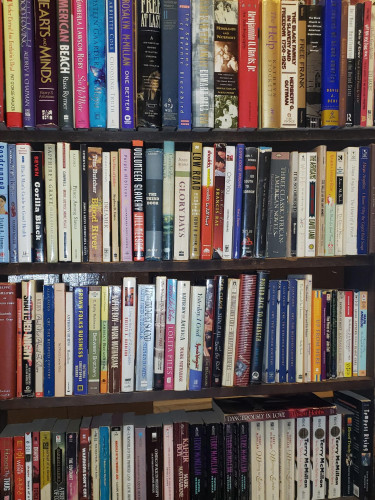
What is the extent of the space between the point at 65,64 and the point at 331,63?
736 millimetres

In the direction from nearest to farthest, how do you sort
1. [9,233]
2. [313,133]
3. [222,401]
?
[9,233]
[313,133]
[222,401]

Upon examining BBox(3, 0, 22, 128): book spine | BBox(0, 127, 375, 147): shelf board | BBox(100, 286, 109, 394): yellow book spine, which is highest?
BBox(3, 0, 22, 128): book spine

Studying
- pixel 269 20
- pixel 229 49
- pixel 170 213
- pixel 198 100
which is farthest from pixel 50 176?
pixel 269 20

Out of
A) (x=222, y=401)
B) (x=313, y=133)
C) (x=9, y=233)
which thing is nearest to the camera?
(x=9, y=233)

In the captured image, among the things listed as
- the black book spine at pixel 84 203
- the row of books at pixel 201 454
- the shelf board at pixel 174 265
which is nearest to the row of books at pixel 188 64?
the black book spine at pixel 84 203

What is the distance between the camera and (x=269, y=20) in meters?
1.21

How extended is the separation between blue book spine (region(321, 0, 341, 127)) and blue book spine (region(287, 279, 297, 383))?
49 centimetres

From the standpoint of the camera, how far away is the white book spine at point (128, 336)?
1.23 metres

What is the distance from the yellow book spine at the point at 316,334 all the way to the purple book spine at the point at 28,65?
95 cm

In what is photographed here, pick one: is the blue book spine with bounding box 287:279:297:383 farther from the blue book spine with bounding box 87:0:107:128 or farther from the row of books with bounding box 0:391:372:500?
the blue book spine with bounding box 87:0:107:128

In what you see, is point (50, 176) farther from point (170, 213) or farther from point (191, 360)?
point (191, 360)

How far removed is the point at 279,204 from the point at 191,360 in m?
0.52

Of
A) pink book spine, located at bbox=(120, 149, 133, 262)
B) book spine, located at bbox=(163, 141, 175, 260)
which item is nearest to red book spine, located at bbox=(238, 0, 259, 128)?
book spine, located at bbox=(163, 141, 175, 260)

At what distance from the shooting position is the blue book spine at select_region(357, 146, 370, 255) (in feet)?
4.23
